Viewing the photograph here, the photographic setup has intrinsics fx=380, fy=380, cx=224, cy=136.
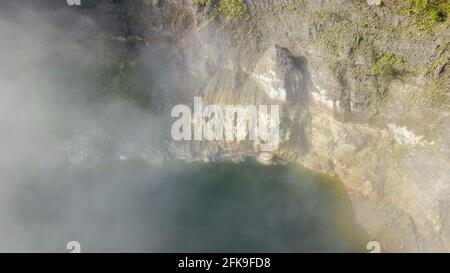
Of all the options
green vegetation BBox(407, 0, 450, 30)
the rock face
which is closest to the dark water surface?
the rock face

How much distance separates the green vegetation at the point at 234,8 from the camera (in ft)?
95.9

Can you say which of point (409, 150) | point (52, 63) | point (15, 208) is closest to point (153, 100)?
point (52, 63)

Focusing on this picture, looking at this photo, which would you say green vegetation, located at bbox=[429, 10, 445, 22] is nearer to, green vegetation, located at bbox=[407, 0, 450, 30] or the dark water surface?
green vegetation, located at bbox=[407, 0, 450, 30]

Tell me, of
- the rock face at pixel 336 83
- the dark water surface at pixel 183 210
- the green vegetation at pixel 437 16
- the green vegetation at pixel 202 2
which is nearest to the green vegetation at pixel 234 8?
the rock face at pixel 336 83

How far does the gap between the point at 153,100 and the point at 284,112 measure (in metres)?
11.1

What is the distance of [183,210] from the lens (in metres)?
29.4

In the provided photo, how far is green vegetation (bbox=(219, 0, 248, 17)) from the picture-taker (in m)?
29.2

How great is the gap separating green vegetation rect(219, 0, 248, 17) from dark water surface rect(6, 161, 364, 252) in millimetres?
12134

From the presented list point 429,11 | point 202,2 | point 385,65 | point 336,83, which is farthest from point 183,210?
point 429,11

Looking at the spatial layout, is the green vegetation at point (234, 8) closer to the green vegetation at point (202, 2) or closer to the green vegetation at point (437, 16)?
the green vegetation at point (202, 2)

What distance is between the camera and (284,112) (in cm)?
3069

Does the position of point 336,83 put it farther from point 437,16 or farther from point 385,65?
point 437,16

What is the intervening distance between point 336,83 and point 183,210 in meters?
14.9
